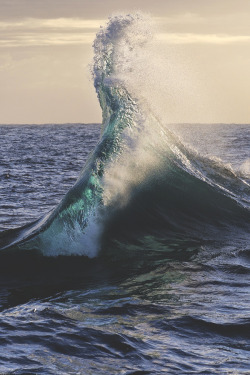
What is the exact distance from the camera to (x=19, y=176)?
75.4 ft

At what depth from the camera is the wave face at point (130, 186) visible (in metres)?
9.73

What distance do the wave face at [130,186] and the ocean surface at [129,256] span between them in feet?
0.08

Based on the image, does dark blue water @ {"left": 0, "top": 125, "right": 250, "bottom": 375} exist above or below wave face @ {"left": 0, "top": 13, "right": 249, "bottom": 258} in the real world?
below

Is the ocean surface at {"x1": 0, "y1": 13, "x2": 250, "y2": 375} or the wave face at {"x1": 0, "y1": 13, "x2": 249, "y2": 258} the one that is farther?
the wave face at {"x1": 0, "y1": 13, "x2": 249, "y2": 258}

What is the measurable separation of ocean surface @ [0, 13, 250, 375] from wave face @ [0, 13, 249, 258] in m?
0.03

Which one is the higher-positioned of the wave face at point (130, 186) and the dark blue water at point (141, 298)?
the wave face at point (130, 186)

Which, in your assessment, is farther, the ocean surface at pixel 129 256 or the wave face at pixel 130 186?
the wave face at pixel 130 186

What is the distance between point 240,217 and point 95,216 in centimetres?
335

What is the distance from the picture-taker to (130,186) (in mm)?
10953

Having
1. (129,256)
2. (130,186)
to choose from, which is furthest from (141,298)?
(130,186)

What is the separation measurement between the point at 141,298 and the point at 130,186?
4.08 meters

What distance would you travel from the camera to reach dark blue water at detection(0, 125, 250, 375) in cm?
536

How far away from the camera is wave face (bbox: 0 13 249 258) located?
9727mm

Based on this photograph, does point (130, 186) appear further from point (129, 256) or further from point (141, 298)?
point (141, 298)
